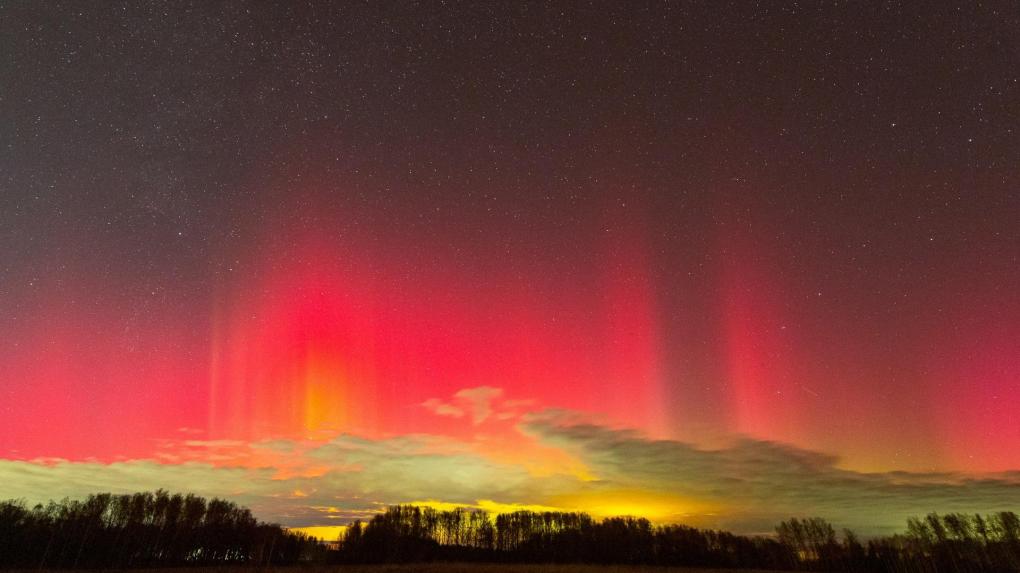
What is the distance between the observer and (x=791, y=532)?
18612 cm

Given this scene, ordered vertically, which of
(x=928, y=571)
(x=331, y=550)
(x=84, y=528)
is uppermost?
(x=84, y=528)

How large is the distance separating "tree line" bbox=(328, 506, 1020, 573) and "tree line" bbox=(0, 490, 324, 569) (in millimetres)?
20552

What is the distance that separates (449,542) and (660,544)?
6936cm

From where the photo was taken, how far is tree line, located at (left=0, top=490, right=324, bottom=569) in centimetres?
9625

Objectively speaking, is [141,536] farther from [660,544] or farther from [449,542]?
[660,544]

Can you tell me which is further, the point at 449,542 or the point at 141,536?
the point at 449,542

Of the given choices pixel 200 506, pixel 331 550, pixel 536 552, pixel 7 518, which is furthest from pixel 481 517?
pixel 7 518

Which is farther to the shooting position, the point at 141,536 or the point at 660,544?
the point at 660,544

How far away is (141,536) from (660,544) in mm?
146278

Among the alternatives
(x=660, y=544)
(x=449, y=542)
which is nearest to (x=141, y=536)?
(x=449, y=542)

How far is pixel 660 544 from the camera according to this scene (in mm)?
180375

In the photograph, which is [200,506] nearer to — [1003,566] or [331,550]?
[331,550]

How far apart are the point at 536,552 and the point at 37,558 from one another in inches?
4976

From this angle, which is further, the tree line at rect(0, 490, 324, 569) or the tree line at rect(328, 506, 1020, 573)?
the tree line at rect(328, 506, 1020, 573)
